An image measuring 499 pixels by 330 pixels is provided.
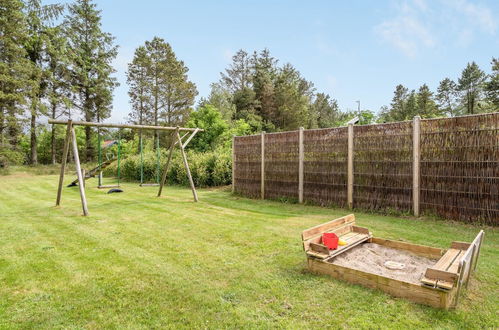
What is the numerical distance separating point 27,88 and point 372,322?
25558mm

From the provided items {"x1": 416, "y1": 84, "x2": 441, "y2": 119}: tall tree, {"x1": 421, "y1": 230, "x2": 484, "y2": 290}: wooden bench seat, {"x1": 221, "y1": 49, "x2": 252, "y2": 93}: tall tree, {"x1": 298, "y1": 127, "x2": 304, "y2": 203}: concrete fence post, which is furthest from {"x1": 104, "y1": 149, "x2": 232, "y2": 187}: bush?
{"x1": 416, "y1": 84, "x2": 441, "y2": 119}: tall tree

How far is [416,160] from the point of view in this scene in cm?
595

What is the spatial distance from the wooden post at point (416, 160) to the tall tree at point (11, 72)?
21.4 meters

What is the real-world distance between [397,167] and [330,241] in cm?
358

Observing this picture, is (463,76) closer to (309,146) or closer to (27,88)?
(309,146)

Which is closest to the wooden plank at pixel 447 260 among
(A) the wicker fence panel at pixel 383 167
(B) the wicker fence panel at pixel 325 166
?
Result: (A) the wicker fence panel at pixel 383 167

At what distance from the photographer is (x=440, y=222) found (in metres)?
5.55

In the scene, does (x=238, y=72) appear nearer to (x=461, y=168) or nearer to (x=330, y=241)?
(x=461, y=168)

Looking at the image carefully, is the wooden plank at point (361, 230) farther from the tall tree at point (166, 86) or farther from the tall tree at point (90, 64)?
the tall tree at point (90, 64)

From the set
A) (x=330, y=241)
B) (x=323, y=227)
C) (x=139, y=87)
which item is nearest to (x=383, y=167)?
(x=323, y=227)

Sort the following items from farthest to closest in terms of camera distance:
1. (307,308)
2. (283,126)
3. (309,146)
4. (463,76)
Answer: (463,76) < (283,126) < (309,146) < (307,308)

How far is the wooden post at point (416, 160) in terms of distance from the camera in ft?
19.5

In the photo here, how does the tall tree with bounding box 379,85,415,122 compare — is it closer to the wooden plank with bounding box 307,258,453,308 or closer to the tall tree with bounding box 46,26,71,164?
the tall tree with bounding box 46,26,71,164

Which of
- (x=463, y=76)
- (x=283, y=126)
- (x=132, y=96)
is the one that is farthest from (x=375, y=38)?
(x=463, y=76)
